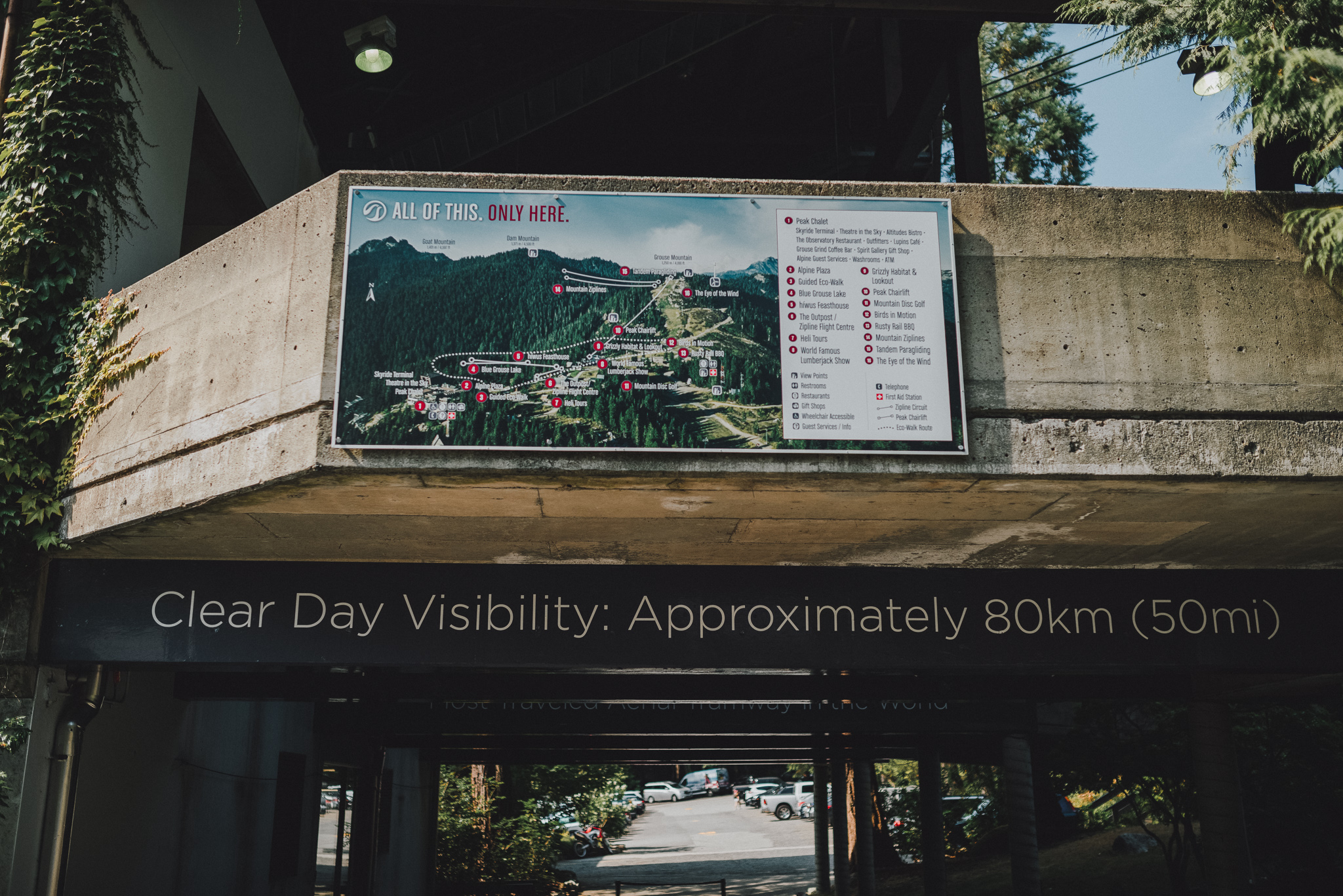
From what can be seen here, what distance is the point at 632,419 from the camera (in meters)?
5.22

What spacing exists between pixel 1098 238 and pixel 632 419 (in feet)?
9.02

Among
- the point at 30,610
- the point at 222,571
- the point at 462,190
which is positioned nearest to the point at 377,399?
the point at 462,190

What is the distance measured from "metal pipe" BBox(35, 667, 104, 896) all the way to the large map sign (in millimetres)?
3382

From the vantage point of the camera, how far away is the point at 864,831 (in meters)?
19.2

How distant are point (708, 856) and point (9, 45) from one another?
28351 mm

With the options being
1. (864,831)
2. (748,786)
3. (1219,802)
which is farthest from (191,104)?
(748,786)

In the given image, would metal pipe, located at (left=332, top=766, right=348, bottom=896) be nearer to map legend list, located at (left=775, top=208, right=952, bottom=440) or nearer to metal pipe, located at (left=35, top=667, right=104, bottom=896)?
metal pipe, located at (left=35, top=667, right=104, bottom=896)

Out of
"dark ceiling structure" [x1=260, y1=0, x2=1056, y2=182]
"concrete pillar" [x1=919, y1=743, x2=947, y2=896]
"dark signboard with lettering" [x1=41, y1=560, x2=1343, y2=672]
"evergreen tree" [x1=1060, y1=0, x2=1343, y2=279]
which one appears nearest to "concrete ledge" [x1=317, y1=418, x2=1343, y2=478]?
"evergreen tree" [x1=1060, y1=0, x2=1343, y2=279]

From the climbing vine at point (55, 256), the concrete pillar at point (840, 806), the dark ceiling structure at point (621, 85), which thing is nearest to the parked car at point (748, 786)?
the concrete pillar at point (840, 806)

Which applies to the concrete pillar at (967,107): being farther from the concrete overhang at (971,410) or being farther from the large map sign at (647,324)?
the large map sign at (647,324)

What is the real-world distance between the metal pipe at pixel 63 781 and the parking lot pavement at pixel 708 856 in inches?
501

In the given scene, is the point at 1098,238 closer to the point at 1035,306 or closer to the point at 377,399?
the point at 1035,306

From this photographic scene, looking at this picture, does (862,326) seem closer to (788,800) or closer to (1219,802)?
(1219,802)

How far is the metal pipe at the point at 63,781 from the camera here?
21.4 feet
